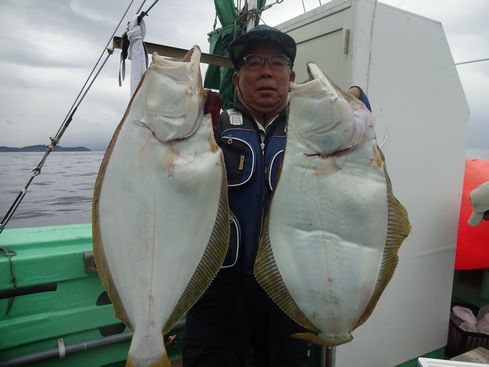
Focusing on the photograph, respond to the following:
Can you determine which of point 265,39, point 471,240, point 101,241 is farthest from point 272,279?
point 471,240

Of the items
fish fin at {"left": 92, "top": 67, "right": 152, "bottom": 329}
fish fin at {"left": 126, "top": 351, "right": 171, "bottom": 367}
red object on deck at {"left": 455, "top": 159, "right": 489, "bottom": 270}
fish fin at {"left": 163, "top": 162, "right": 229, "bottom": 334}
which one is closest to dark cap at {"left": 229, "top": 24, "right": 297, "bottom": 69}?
fish fin at {"left": 92, "top": 67, "right": 152, "bottom": 329}

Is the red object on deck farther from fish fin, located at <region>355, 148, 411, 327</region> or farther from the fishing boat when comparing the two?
fish fin, located at <region>355, 148, 411, 327</region>

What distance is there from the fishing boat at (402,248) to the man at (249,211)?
0.85m

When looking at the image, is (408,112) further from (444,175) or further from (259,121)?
(259,121)

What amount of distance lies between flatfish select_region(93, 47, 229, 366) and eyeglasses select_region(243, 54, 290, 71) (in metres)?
0.60

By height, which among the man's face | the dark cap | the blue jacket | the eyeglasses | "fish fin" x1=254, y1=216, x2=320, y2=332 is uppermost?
the dark cap

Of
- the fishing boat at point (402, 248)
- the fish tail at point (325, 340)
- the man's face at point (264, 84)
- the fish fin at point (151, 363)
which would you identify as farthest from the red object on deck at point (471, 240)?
the fish fin at point (151, 363)

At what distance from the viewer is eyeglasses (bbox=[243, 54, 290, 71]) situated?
1791mm

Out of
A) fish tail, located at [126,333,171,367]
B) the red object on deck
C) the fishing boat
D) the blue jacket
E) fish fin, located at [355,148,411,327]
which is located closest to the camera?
fish tail, located at [126,333,171,367]

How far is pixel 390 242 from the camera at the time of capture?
1.33m

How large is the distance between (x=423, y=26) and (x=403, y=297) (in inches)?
81.5

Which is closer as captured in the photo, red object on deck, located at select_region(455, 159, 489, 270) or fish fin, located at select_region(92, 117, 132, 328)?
fish fin, located at select_region(92, 117, 132, 328)

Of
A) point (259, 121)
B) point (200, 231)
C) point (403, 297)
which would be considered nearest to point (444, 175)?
point (403, 297)

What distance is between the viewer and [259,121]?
1906 mm
